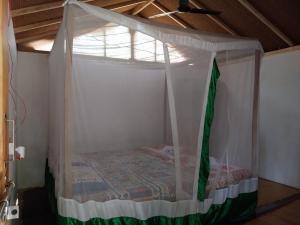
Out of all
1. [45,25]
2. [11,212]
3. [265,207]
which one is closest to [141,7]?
[45,25]

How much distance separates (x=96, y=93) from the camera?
11.1ft

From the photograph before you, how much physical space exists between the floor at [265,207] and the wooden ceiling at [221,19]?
2.30 meters

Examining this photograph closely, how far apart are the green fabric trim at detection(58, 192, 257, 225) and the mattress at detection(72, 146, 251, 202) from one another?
18 centimetres

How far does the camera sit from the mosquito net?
6.57 ft

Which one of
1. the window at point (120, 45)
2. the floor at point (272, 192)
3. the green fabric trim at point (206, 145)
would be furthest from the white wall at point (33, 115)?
the floor at point (272, 192)

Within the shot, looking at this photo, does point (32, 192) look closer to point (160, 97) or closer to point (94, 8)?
point (160, 97)

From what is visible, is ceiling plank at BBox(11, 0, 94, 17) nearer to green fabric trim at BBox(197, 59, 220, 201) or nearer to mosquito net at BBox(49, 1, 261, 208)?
mosquito net at BBox(49, 1, 261, 208)

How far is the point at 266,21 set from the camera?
3701 mm

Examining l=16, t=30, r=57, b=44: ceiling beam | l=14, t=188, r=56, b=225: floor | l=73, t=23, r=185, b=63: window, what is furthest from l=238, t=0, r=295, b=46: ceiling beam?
l=14, t=188, r=56, b=225: floor

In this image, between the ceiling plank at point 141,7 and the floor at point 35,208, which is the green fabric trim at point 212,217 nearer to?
the floor at point 35,208

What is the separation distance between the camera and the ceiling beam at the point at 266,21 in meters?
3.54

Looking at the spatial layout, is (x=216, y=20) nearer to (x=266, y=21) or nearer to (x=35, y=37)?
(x=266, y=21)

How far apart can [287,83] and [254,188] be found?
2.02 m

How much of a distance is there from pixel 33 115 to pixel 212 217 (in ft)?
10.5
